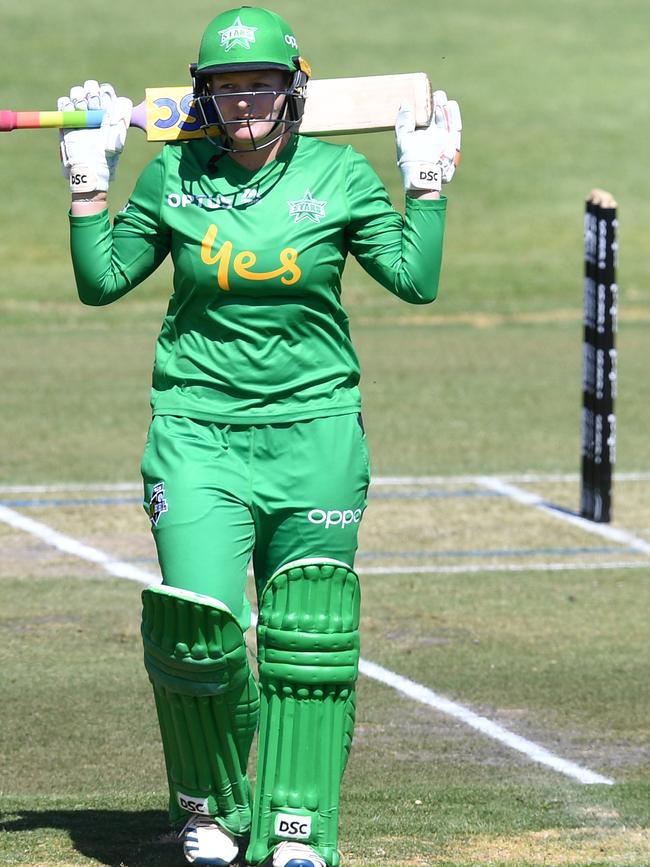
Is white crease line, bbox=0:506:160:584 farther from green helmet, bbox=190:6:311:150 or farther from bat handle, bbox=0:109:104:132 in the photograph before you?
green helmet, bbox=190:6:311:150

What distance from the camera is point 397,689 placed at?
7703 millimetres

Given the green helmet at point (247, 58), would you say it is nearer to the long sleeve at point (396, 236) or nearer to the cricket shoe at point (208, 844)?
the long sleeve at point (396, 236)

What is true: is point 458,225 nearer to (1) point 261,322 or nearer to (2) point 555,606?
(2) point 555,606

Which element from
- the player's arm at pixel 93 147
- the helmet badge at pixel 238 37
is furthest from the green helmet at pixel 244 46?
the player's arm at pixel 93 147

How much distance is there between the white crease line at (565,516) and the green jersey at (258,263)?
18.8ft

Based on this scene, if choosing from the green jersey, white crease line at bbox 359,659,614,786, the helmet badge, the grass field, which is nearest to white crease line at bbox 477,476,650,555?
the grass field

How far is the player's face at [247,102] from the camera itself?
5039 mm

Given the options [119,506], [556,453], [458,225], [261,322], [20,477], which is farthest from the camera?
[458,225]

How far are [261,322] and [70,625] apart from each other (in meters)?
4.05

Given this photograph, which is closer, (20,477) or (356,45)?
(20,477)

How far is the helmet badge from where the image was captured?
198 inches

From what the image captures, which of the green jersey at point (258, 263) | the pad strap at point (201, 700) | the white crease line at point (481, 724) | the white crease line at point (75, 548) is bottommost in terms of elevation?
the white crease line at point (481, 724)

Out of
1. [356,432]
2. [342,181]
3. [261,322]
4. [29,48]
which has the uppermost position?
[29,48]

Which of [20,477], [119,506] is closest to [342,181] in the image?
[119,506]
